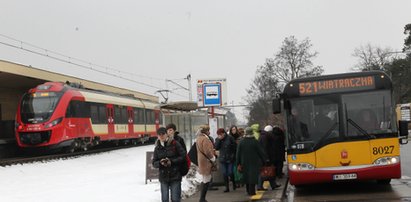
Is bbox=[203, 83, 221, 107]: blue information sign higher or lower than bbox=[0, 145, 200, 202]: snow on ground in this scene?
higher

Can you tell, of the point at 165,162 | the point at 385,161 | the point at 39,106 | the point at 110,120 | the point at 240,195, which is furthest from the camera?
the point at 110,120

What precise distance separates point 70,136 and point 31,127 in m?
1.70

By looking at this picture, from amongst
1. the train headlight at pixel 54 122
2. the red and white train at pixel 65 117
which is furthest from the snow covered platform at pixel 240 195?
the train headlight at pixel 54 122

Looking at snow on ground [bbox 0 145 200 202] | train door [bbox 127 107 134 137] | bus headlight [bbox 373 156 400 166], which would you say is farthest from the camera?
train door [bbox 127 107 134 137]

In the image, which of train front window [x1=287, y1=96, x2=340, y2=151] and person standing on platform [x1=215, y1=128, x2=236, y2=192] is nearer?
train front window [x1=287, y1=96, x2=340, y2=151]

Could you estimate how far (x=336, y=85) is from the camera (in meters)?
11.1

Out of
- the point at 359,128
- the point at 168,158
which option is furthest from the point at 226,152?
the point at 168,158

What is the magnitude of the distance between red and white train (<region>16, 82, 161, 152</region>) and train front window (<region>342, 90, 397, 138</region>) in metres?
9.69

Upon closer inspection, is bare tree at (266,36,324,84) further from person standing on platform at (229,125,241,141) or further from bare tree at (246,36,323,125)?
person standing on platform at (229,125,241,141)

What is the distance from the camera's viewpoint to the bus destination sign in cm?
1095

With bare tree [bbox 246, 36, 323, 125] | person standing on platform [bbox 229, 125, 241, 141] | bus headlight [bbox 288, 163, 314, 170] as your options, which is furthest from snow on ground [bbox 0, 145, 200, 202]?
bare tree [bbox 246, 36, 323, 125]

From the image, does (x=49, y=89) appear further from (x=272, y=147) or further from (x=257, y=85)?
(x=257, y=85)

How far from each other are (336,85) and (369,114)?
92cm

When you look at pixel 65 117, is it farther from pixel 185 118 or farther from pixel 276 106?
pixel 276 106
